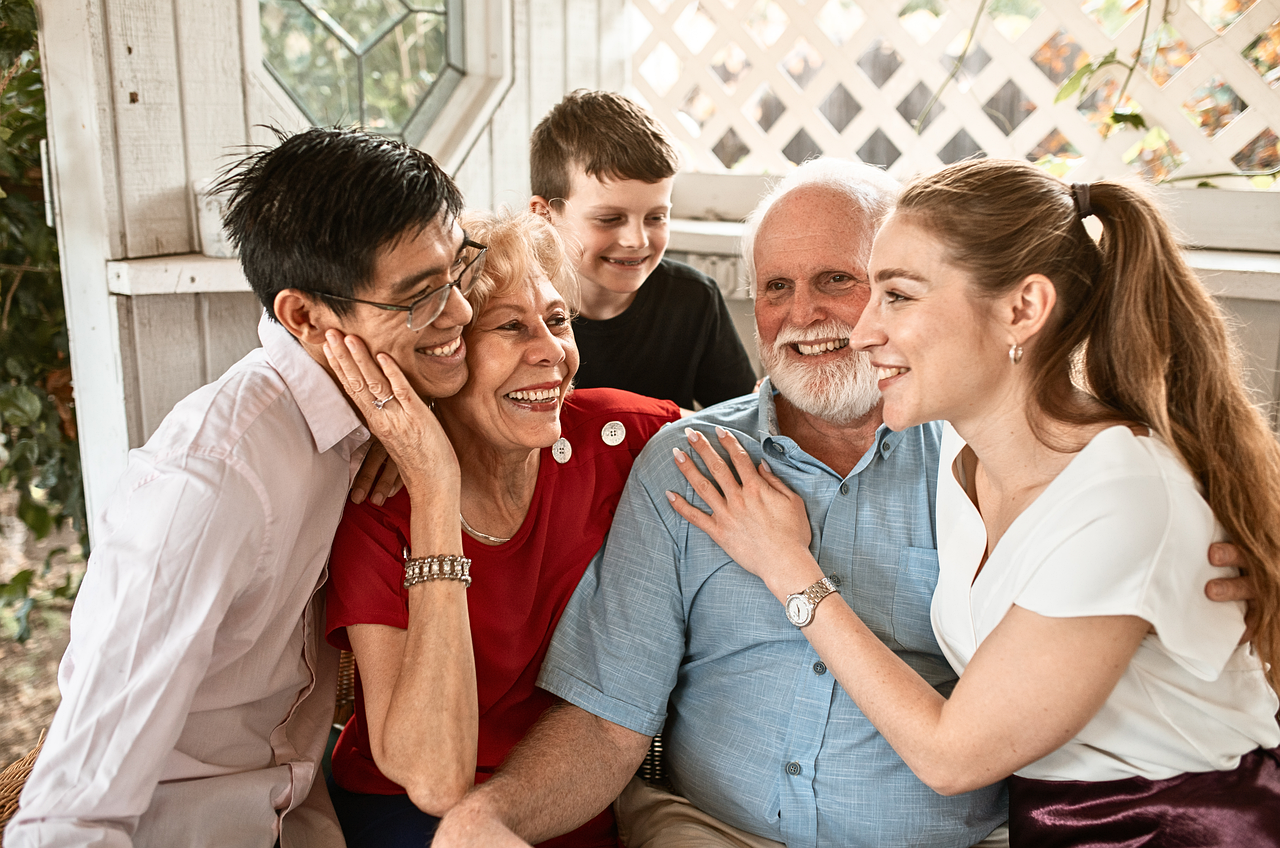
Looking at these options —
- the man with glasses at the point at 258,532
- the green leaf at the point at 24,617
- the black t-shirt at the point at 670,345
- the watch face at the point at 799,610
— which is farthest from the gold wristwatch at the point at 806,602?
the green leaf at the point at 24,617

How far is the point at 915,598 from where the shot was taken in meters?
1.57

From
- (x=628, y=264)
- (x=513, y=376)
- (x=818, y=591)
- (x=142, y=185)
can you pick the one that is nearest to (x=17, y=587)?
(x=142, y=185)

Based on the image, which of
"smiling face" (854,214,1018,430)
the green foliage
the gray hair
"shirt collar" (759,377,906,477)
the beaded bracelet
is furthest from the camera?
the green foliage

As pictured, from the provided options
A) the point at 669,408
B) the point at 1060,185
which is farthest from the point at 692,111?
the point at 1060,185

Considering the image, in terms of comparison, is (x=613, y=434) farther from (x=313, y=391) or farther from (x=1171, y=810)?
(x=1171, y=810)

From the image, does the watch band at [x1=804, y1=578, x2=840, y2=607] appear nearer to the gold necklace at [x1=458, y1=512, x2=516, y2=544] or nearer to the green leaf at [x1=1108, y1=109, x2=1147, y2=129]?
the gold necklace at [x1=458, y1=512, x2=516, y2=544]

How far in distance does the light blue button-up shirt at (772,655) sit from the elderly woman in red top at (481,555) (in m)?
0.09

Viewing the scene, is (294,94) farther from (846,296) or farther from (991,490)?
(991,490)

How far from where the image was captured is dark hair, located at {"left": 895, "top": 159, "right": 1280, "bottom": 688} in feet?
3.91

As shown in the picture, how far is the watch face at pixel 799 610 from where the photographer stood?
1.41 meters

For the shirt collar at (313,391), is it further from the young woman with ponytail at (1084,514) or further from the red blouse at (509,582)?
the young woman with ponytail at (1084,514)

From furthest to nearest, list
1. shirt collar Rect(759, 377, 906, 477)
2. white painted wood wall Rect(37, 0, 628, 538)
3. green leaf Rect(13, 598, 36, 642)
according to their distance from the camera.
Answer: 1. green leaf Rect(13, 598, 36, 642)
2. white painted wood wall Rect(37, 0, 628, 538)
3. shirt collar Rect(759, 377, 906, 477)

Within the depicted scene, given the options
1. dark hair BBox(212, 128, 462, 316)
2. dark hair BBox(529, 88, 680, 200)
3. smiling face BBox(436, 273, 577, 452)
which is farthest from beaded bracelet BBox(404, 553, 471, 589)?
dark hair BBox(529, 88, 680, 200)

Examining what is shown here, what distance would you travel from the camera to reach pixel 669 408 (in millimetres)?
1943
